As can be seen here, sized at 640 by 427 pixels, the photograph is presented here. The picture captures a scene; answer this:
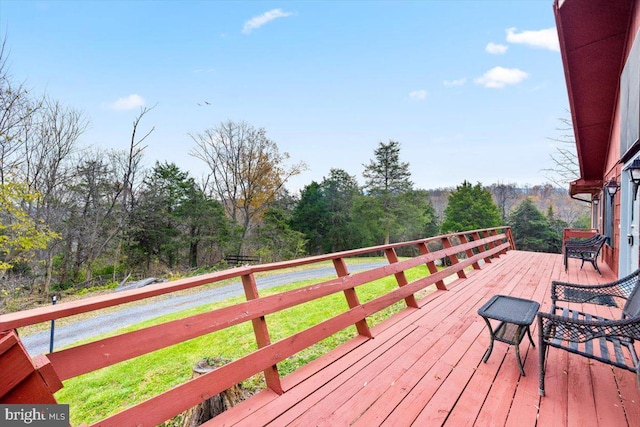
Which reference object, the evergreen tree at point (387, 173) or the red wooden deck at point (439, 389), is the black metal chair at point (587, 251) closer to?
the red wooden deck at point (439, 389)

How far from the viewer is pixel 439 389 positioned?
1945 millimetres

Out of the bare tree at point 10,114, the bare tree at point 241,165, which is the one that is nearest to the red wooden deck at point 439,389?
the bare tree at point 10,114

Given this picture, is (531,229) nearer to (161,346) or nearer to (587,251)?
(587,251)

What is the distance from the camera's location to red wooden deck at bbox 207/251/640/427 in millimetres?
1666

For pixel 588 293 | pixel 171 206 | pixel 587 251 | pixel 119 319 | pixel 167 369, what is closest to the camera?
pixel 588 293

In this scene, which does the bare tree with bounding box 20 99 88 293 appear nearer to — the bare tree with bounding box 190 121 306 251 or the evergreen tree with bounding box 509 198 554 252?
the bare tree with bounding box 190 121 306 251

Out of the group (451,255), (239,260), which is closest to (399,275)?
(451,255)

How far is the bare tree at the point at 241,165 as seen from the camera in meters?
18.0

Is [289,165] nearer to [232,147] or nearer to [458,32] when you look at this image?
[232,147]

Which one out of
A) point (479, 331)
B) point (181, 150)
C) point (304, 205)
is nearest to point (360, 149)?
point (304, 205)

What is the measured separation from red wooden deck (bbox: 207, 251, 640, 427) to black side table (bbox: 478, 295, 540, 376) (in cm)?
14

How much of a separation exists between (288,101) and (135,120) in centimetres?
796

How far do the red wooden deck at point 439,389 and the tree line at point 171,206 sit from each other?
9.43 metres

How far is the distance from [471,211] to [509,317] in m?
20.8
